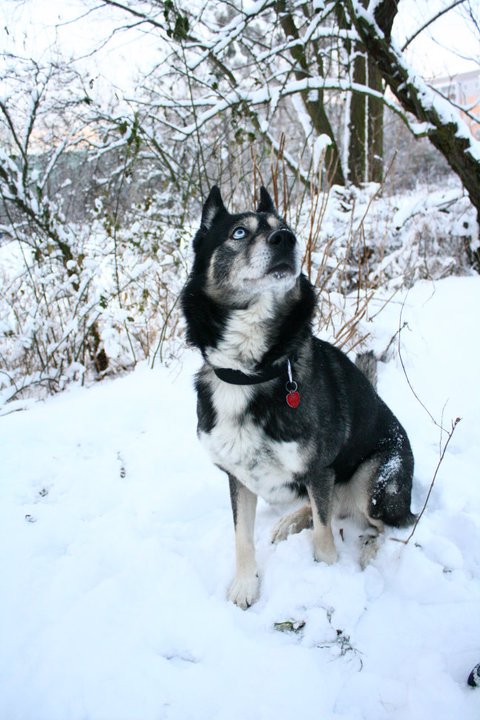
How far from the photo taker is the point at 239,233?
2.06 m

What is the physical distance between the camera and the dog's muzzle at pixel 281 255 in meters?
1.83

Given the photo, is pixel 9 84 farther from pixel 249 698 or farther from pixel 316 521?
pixel 249 698

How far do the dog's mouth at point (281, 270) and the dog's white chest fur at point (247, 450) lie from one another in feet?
1.72

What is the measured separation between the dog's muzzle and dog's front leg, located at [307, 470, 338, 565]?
930 millimetres

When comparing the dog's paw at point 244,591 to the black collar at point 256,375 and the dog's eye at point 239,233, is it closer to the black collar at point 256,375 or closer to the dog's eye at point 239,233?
the black collar at point 256,375

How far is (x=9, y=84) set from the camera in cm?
477

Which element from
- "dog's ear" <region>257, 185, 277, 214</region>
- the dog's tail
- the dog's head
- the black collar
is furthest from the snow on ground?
"dog's ear" <region>257, 185, 277, 214</region>

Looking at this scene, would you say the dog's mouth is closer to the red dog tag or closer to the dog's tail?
the red dog tag

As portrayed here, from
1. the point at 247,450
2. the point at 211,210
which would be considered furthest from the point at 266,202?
the point at 247,450

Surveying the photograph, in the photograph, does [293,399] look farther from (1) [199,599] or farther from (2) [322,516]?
(1) [199,599]

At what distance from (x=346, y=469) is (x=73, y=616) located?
141 cm

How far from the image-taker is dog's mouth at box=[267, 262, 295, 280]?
1.83m

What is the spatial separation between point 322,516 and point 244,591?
0.48m

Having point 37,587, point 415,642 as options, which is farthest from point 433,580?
point 37,587
